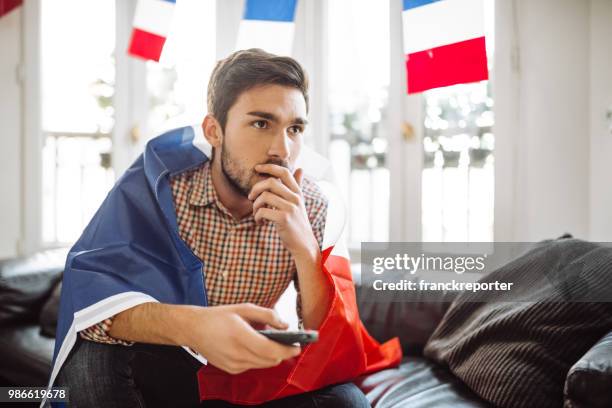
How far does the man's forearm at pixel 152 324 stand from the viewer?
966 millimetres

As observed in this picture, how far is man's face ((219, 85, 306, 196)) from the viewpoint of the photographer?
129 centimetres

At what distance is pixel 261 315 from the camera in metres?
0.90

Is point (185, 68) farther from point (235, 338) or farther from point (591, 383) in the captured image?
point (591, 383)

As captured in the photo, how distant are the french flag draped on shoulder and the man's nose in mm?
194

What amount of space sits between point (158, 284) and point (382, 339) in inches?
34.5

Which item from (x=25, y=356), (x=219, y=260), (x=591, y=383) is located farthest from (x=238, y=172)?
(x=25, y=356)

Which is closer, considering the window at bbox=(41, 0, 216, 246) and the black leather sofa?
the black leather sofa

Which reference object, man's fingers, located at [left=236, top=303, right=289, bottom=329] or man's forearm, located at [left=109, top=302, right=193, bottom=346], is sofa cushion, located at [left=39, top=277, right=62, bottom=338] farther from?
man's fingers, located at [left=236, top=303, right=289, bottom=329]

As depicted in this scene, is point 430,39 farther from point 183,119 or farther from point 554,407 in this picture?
point 183,119

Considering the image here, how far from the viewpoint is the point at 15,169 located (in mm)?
3277

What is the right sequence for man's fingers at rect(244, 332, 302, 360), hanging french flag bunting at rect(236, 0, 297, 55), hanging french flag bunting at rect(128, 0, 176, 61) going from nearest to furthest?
man's fingers at rect(244, 332, 302, 360), hanging french flag bunting at rect(236, 0, 297, 55), hanging french flag bunting at rect(128, 0, 176, 61)

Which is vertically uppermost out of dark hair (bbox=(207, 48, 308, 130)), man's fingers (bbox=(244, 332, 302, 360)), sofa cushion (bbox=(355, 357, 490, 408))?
dark hair (bbox=(207, 48, 308, 130))

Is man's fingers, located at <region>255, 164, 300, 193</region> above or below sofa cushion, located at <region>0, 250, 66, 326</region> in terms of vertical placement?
above

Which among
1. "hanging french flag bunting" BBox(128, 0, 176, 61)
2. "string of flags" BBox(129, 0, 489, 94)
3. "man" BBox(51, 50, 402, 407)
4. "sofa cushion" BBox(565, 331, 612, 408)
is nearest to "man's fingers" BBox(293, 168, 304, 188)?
"man" BBox(51, 50, 402, 407)
